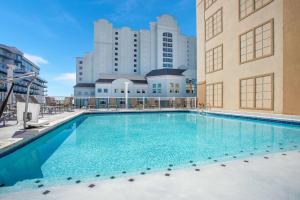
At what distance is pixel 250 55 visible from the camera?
36.3 feet

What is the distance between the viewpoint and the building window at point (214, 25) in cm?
1400

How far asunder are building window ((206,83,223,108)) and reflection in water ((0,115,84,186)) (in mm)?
11785

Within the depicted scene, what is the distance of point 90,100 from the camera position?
14.3 metres

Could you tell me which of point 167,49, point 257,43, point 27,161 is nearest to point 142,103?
point 257,43

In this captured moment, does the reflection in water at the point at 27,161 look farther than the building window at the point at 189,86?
No

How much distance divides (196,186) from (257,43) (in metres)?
11.1

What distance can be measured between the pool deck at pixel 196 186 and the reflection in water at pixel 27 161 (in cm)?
85

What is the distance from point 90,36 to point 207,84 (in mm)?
30864

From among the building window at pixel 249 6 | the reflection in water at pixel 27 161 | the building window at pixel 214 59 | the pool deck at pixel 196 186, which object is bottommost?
the reflection in water at pixel 27 161

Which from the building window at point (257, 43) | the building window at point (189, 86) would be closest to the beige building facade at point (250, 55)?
the building window at point (257, 43)

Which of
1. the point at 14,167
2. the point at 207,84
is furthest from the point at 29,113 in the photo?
the point at 207,84

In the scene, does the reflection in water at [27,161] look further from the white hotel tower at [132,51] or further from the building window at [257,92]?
the white hotel tower at [132,51]

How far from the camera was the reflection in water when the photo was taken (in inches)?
104

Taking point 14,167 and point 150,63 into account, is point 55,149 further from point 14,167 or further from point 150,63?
point 150,63
